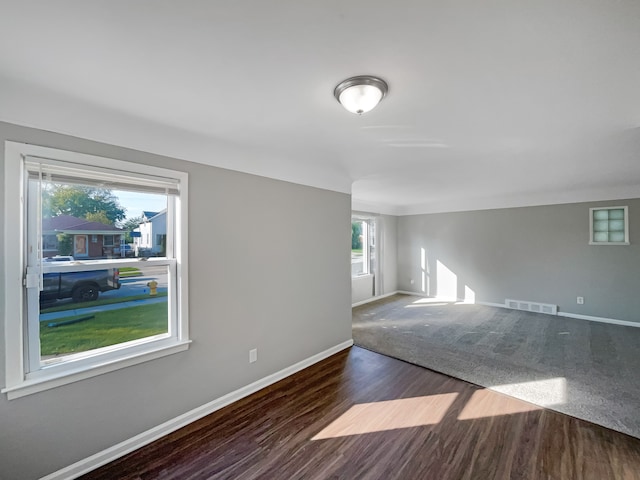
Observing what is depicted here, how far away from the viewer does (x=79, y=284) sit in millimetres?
1794

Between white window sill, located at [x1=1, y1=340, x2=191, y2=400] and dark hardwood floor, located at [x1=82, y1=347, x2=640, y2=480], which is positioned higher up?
white window sill, located at [x1=1, y1=340, x2=191, y2=400]

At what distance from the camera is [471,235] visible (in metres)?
6.05

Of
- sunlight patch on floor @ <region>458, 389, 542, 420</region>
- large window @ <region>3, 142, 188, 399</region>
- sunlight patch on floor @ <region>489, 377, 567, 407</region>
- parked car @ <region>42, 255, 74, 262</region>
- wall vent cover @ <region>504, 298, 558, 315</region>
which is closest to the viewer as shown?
large window @ <region>3, 142, 188, 399</region>

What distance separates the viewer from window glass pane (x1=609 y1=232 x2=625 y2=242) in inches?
179

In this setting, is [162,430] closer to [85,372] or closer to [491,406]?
[85,372]

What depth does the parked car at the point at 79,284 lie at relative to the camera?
169 cm

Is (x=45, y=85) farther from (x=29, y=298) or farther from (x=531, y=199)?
(x=531, y=199)

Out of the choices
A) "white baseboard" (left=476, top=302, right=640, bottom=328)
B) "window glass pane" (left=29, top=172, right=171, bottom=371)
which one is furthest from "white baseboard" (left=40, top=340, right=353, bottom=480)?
"white baseboard" (left=476, top=302, right=640, bottom=328)

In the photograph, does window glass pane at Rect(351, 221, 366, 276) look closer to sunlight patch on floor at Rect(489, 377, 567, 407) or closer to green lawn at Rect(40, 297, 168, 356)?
sunlight patch on floor at Rect(489, 377, 567, 407)

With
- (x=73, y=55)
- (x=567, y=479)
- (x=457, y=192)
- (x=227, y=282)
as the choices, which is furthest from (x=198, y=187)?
(x=457, y=192)

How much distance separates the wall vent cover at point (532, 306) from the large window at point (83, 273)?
6087mm

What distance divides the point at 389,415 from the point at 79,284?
2.55m

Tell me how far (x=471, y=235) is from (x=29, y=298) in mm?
6822

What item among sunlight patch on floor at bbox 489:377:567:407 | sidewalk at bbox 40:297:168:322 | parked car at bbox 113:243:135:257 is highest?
parked car at bbox 113:243:135:257
